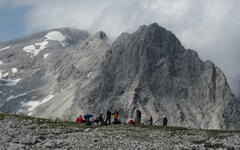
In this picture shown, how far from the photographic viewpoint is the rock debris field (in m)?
50.3

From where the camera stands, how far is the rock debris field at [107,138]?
165 ft

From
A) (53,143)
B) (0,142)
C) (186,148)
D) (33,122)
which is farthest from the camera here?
(33,122)

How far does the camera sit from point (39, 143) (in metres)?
50.7

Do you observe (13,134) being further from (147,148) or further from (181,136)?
(181,136)

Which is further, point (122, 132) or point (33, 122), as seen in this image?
point (33, 122)

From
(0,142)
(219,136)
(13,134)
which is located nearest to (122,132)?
(219,136)

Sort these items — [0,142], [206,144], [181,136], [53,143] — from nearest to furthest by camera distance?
[0,142]
[53,143]
[206,144]
[181,136]

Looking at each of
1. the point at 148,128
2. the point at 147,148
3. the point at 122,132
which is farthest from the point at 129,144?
the point at 148,128

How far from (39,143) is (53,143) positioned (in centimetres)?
118

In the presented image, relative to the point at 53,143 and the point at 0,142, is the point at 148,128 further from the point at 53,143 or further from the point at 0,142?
the point at 0,142

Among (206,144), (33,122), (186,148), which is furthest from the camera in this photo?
(33,122)

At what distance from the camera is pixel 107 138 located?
5778cm

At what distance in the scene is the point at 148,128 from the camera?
72375 millimetres

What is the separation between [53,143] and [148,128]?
23583mm
